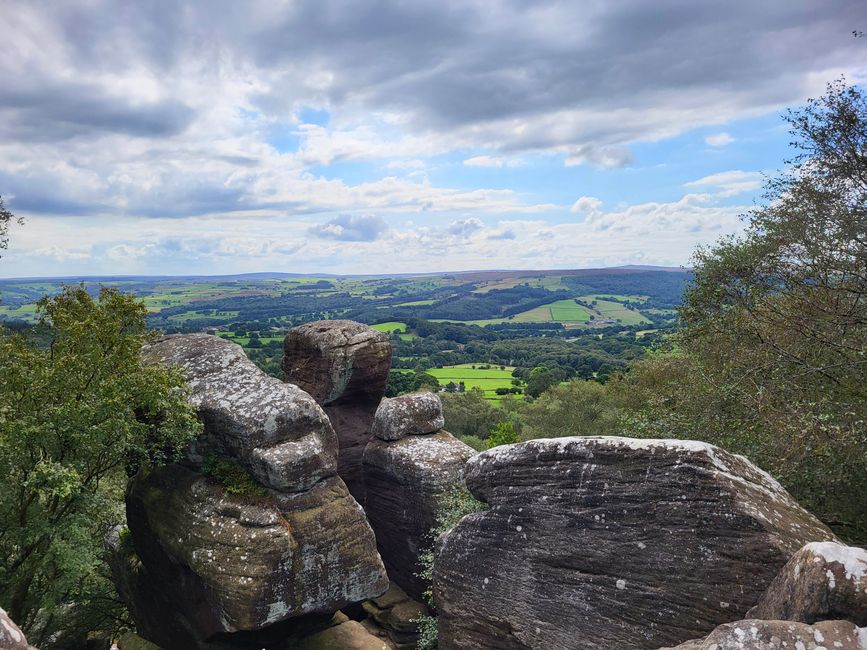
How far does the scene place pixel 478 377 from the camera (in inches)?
5148

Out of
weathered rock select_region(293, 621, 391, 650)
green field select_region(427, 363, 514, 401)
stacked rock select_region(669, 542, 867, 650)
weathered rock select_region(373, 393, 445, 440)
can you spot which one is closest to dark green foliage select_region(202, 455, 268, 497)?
weathered rock select_region(293, 621, 391, 650)

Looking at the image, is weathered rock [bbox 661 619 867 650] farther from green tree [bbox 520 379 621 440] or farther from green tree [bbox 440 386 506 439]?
green tree [bbox 440 386 506 439]

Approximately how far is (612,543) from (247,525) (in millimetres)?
11730

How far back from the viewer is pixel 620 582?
13773 mm

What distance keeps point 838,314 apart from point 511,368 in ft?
430

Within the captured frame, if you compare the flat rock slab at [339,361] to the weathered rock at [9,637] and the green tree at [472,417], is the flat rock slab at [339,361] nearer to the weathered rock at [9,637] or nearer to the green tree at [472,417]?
the weathered rock at [9,637]

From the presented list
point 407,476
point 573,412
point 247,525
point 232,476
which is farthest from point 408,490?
point 573,412

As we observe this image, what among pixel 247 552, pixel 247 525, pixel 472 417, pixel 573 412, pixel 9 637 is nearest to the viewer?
pixel 9 637

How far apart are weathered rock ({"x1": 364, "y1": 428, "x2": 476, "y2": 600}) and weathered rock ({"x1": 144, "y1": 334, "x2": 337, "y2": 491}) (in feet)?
20.1

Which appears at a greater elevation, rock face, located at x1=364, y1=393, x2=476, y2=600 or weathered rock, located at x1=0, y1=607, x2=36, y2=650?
weathered rock, located at x1=0, y1=607, x2=36, y2=650

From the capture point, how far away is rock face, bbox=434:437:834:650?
40.8 feet

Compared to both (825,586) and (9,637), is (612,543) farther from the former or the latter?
(9,637)

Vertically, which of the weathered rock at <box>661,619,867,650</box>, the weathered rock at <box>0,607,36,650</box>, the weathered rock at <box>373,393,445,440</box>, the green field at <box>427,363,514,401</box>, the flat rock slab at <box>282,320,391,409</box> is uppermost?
the flat rock slab at <box>282,320,391,409</box>

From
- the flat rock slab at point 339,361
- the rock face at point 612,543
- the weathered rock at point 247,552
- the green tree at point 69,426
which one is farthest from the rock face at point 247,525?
the flat rock slab at point 339,361
